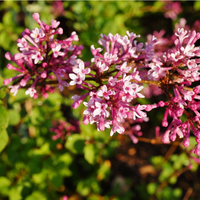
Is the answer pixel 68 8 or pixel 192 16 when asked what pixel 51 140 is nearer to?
pixel 68 8

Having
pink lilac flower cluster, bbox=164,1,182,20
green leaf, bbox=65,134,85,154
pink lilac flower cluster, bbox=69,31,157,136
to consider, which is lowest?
green leaf, bbox=65,134,85,154

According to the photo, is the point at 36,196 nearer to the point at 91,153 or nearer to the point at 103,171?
the point at 91,153

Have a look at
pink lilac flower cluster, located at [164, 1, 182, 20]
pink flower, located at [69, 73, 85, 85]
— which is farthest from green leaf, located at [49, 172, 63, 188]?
pink lilac flower cluster, located at [164, 1, 182, 20]

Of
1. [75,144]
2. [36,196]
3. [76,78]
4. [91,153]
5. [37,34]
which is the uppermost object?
[37,34]

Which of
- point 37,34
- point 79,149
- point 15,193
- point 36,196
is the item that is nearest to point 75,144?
point 79,149

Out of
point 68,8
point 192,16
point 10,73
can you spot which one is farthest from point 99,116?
point 192,16

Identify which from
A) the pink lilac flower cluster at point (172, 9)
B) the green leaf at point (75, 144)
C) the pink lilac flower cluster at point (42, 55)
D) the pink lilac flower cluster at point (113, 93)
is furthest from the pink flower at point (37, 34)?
the pink lilac flower cluster at point (172, 9)

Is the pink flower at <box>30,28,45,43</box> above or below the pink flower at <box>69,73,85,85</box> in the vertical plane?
above

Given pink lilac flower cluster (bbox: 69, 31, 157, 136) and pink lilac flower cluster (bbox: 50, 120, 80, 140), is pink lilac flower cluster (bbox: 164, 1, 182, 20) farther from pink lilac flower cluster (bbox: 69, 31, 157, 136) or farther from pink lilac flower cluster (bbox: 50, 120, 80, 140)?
pink lilac flower cluster (bbox: 50, 120, 80, 140)
